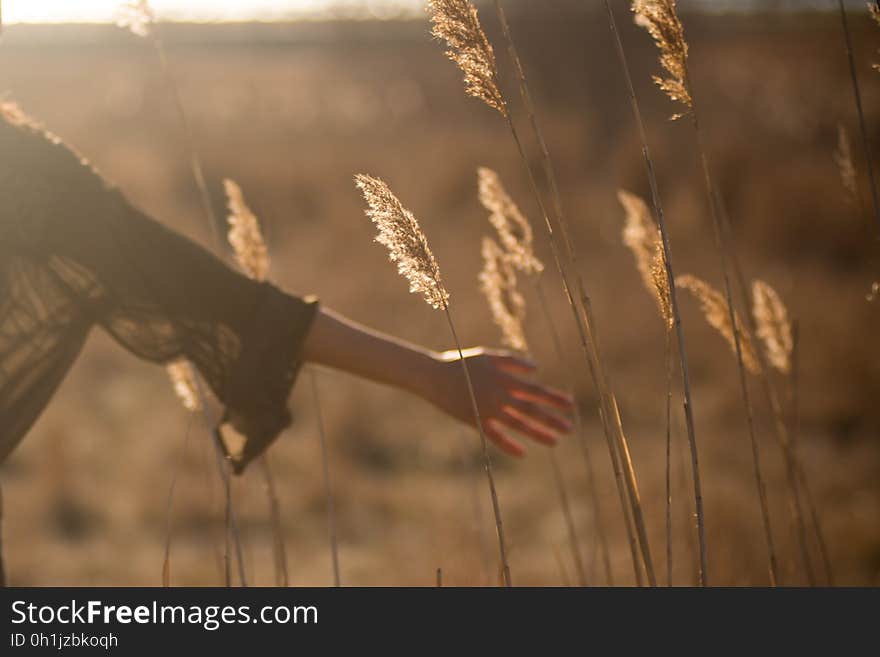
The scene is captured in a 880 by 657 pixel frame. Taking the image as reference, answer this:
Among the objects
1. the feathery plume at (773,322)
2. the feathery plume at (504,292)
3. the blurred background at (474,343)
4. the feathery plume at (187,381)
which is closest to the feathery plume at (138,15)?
the blurred background at (474,343)

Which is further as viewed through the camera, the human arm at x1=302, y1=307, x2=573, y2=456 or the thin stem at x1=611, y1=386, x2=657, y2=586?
the human arm at x1=302, y1=307, x2=573, y2=456

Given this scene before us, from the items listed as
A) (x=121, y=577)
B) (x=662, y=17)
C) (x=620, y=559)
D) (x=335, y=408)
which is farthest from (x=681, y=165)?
(x=662, y=17)

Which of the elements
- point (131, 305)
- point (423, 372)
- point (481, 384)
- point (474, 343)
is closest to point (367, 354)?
point (423, 372)

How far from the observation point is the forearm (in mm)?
1551

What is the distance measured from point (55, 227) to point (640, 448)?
4.27 metres

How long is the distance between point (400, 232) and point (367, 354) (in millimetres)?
403

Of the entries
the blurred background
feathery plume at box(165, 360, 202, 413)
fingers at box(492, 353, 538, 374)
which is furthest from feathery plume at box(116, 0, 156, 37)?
fingers at box(492, 353, 538, 374)

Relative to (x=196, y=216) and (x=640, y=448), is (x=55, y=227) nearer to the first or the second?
(x=640, y=448)

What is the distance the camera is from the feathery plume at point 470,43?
124 cm

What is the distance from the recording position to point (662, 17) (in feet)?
4.16

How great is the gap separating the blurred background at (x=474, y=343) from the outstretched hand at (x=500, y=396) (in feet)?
0.43

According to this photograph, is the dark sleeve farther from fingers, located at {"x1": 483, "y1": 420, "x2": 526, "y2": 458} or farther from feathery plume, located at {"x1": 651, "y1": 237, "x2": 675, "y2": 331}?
feathery plume, located at {"x1": 651, "y1": 237, "x2": 675, "y2": 331}

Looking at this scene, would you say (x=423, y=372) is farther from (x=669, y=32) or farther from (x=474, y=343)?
(x=474, y=343)

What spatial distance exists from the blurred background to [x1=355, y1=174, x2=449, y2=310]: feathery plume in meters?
0.49
